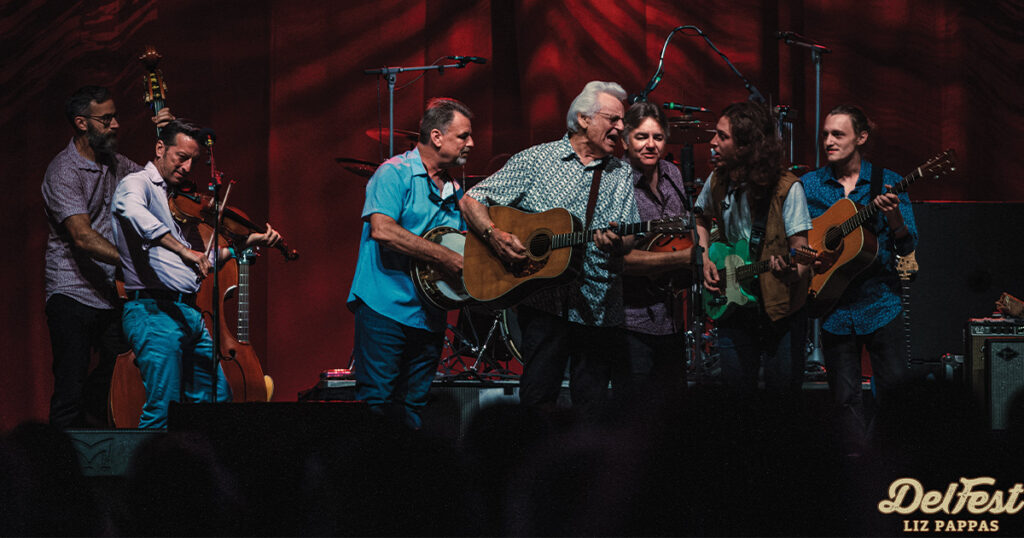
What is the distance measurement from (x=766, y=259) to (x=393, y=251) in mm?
1538

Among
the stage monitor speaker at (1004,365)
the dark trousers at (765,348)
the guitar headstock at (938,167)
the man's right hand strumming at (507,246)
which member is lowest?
the stage monitor speaker at (1004,365)

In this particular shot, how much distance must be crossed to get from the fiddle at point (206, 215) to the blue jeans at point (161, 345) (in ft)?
1.63

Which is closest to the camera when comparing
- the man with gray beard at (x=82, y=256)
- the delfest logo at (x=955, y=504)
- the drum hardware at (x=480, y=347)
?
the delfest logo at (x=955, y=504)

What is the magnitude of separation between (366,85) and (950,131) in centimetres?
429

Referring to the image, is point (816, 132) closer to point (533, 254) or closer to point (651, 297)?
point (651, 297)

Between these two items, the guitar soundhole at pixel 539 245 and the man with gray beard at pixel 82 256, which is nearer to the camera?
the guitar soundhole at pixel 539 245

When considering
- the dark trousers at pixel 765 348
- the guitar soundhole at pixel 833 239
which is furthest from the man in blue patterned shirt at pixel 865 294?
the dark trousers at pixel 765 348

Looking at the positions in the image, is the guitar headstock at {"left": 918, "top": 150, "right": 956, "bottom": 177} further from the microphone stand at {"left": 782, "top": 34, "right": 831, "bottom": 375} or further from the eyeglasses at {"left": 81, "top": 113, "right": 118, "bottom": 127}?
the eyeglasses at {"left": 81, "top": 113, "right": 118, "bottom": 127}

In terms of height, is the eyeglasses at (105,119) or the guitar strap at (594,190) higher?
the eyeglasses at (105,119)

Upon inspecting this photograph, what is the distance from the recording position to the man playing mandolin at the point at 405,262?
393 centimetres

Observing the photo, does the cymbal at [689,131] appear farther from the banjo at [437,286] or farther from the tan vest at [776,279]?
the banjo at [437,286]

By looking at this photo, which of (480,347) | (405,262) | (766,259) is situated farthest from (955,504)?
(480,347)

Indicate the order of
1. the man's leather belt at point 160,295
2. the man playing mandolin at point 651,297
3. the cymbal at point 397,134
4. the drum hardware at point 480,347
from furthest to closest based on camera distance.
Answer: the cymbal at point 397,134, the drum hardware at point 480,347, the man's leather belt at point 160,295, the man playing mandolin at point 651,297

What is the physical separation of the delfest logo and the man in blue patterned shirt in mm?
1391
